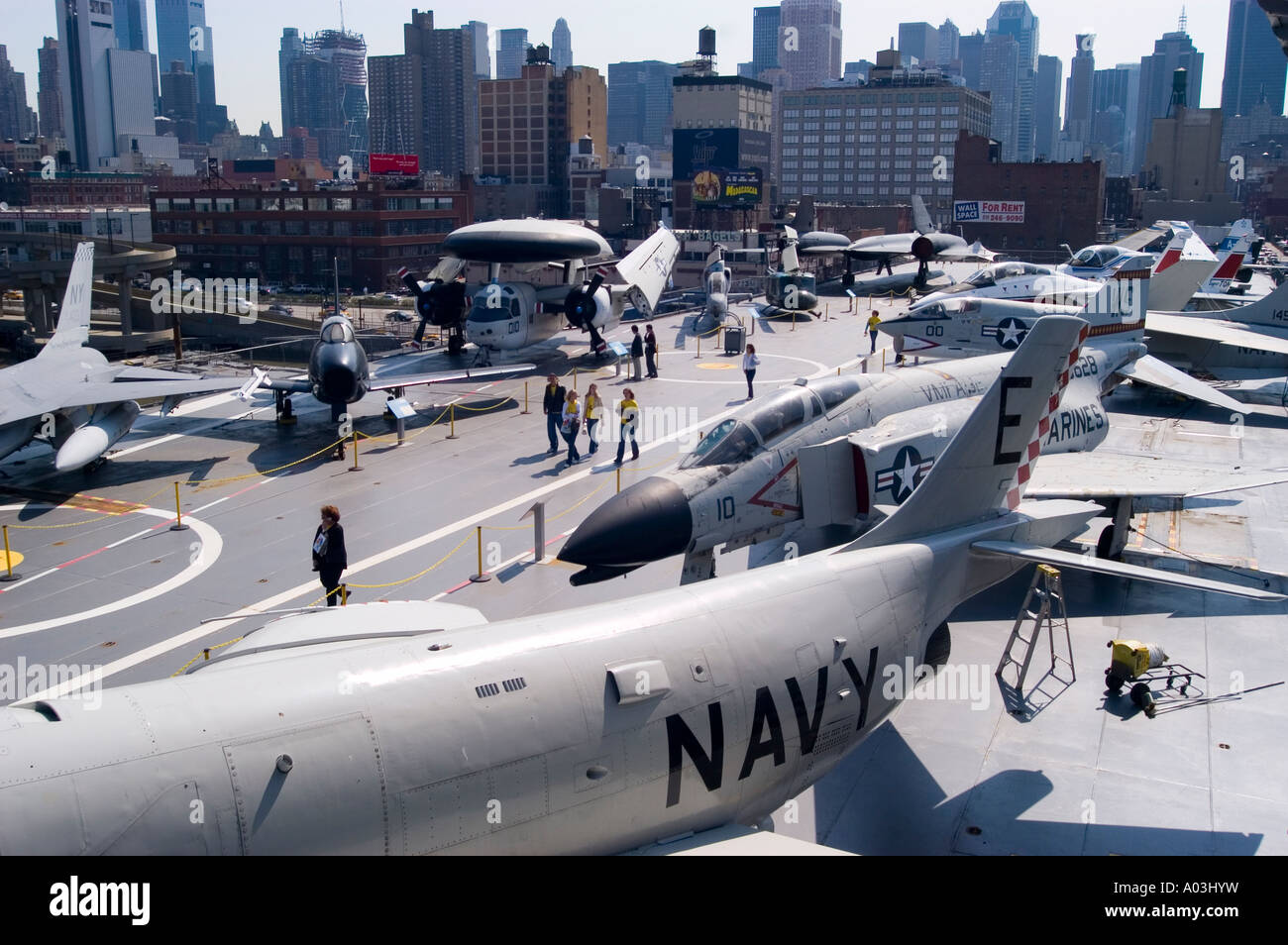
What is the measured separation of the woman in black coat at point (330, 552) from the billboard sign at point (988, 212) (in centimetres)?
9745

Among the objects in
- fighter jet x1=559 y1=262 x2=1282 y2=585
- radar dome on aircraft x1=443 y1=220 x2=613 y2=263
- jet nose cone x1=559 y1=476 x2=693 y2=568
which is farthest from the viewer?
radar dome on aircraft x1=443 y1=220 x2=613 y2=263

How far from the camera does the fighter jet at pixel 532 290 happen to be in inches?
1369

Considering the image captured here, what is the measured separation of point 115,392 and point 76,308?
15.7ft

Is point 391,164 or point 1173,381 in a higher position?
point 391,164

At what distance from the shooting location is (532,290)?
36906mm

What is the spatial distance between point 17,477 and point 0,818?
2057cm

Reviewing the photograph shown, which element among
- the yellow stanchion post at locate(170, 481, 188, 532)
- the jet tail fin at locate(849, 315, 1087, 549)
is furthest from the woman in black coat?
the jet tail fin at locate(849, 315, 1087, 549)

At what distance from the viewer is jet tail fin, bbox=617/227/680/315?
41.2 m

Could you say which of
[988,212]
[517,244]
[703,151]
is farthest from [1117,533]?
[703,151]

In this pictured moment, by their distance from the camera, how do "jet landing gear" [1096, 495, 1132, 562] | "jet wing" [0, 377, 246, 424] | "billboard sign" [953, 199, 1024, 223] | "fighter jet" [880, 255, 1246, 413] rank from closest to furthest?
"jet landing gear" [1096, 495, 1132, 562] < "jet wing" [0, 377, 246, 424] < "fighter jet" [880, 255, 1246, 413] < "billboard sign" [953, 199, 1024, 223]

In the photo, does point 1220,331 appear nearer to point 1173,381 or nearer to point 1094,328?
point 1173,381

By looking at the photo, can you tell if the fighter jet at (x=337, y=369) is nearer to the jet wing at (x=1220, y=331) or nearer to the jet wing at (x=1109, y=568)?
the jet wing at (x=1109, y=568)

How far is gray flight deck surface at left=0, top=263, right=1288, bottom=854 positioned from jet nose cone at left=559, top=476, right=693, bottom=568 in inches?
8.4

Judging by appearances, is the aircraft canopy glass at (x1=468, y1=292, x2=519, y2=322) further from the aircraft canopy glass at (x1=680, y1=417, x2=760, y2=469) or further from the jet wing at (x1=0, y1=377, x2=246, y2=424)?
the aircraft canopy glass at (x1=680, y1=417, x2=760, y2=469)
